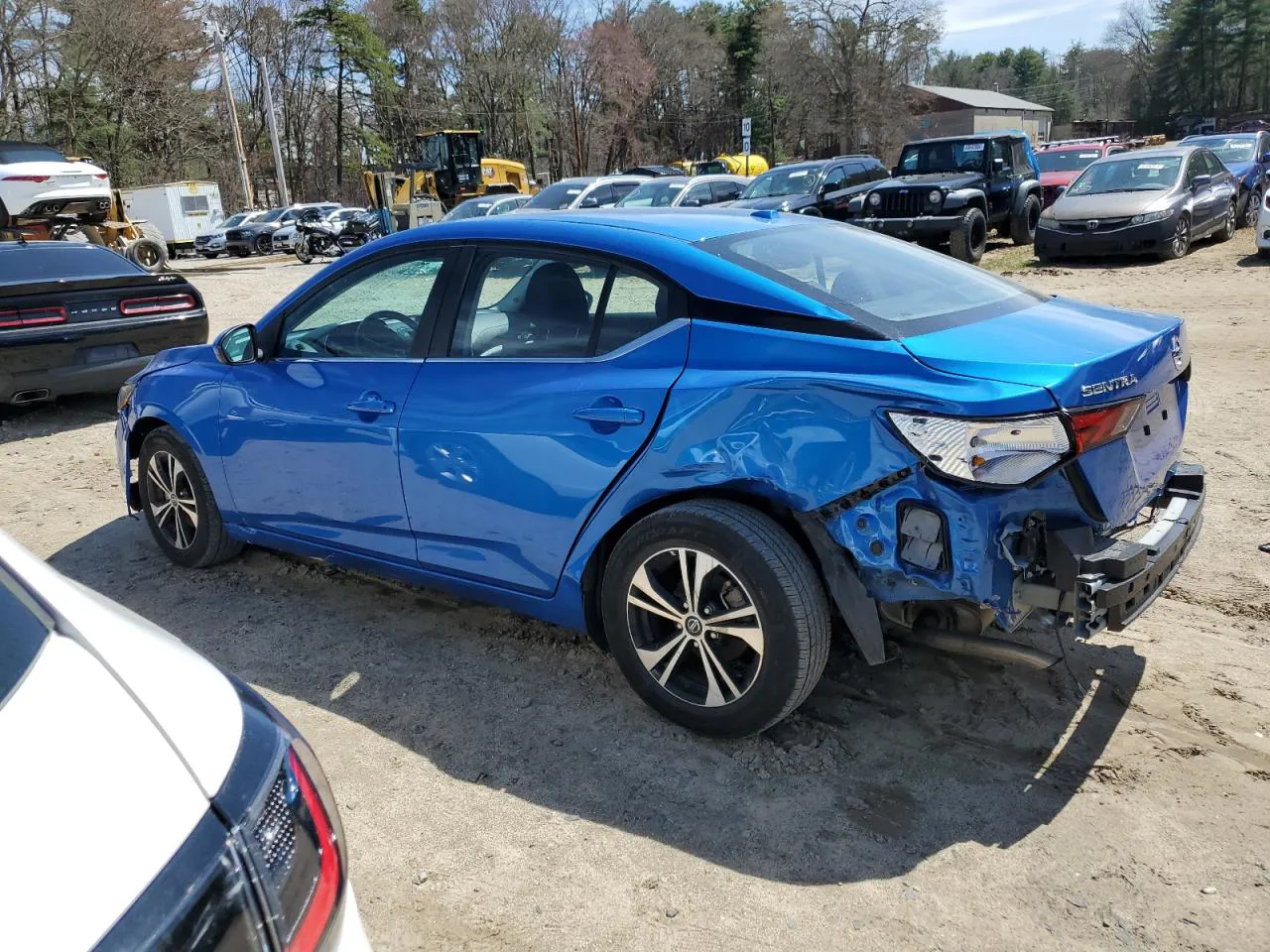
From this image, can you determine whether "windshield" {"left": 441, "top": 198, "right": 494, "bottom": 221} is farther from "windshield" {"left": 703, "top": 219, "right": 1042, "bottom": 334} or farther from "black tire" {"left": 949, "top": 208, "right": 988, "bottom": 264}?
"windshield" {"left": 703, "top": 219, "right": 1042, "bottom": 334}

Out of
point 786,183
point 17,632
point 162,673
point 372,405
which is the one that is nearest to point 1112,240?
point 786,183

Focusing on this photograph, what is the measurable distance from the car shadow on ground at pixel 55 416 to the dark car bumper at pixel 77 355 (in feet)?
1.43

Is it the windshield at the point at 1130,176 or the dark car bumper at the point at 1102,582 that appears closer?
the dark car bumper at the point at 1102,582

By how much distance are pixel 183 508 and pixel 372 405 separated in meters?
1.63

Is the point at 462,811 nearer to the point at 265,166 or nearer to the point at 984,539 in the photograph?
the point at 984,539

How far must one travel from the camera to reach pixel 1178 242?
14398 millimetres

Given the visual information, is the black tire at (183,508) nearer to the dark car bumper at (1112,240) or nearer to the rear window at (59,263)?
the rear window at (59,263)

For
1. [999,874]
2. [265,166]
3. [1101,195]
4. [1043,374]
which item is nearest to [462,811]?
[999,874]

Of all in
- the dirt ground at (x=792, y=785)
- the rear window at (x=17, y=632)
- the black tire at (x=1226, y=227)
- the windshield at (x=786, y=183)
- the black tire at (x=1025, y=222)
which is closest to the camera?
the rear window at (x=17, y=632)

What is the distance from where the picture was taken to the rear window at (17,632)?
1.45 metres

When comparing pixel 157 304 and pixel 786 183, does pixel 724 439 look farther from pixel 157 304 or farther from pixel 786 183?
pixel 786 183

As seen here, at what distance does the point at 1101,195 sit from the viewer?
14961 millimetres

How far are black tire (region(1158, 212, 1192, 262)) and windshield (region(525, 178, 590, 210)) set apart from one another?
397 inches

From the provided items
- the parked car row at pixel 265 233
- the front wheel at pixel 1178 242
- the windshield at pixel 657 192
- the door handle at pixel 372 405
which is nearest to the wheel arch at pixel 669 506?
the door handle at pixel 372 405
